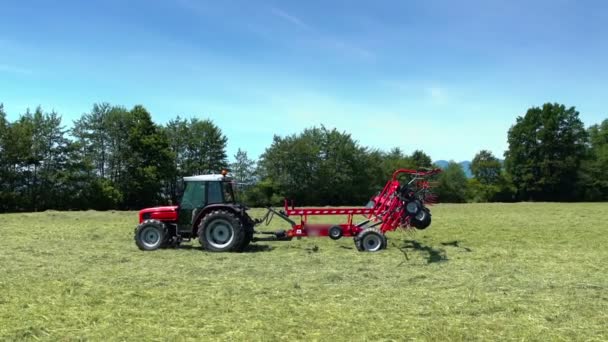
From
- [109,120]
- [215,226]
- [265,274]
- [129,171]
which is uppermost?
[109,120]

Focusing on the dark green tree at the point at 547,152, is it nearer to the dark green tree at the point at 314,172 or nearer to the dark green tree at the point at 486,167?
the dark green tree at the point at 486,167

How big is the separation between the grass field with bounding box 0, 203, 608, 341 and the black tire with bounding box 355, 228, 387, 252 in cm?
20

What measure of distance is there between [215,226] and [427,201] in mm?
5075

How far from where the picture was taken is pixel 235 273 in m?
8.22

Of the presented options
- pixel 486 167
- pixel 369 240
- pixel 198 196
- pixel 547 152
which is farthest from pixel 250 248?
pixel 486 167

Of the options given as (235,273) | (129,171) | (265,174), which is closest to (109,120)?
(129,171)

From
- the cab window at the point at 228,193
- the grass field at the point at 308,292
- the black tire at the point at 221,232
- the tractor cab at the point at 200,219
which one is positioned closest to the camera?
the grass field at the point at 308,292

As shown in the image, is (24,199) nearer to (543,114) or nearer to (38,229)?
(38,229)

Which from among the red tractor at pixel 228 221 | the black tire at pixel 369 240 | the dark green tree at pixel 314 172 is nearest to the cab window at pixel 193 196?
the red tractor at pixel 228 221

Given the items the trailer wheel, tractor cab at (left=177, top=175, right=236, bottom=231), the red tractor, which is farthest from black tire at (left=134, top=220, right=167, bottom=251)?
the trailer wheel

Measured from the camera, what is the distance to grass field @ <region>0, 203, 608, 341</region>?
501 cm

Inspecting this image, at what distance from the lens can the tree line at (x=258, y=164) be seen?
3684cm

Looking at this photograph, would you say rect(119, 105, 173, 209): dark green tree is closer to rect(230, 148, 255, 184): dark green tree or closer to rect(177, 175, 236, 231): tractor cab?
rect(230, 148, 255, 184): dark green tree

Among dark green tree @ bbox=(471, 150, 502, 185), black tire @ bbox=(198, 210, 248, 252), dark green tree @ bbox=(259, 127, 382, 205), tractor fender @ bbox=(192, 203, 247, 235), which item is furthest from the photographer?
dark green tree @ bbox=(471, 150, 502, 185)
